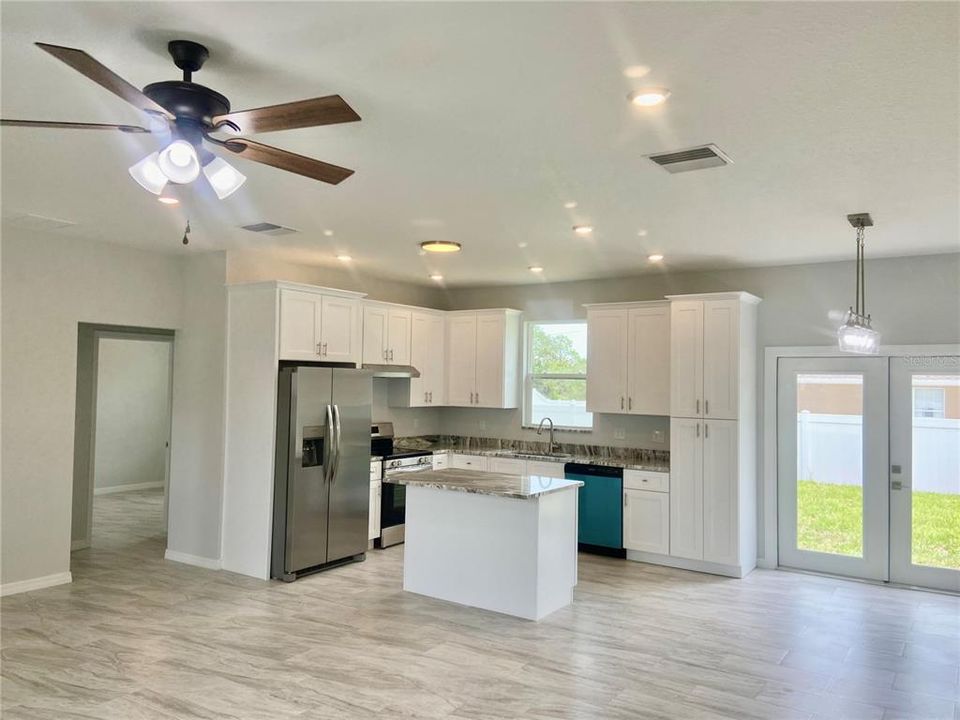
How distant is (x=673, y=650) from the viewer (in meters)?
4.29

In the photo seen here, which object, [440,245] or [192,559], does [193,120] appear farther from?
[192,559]

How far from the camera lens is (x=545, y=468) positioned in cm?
701

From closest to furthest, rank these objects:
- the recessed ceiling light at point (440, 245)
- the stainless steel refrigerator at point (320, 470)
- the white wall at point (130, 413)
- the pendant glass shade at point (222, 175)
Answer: the pendant glass shade at point (222, 175), the recessed ceiling light at point (440, 245), the stainless steel refrigerator at point (320, 470), the white wall at point (130, 413)

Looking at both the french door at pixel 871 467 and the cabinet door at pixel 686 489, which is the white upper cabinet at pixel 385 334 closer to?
the cabinet door at pixel 686 489

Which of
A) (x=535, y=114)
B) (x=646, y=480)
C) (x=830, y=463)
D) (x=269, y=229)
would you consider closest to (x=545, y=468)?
(x=646, y=480)

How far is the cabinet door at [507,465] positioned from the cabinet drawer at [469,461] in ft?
0.29

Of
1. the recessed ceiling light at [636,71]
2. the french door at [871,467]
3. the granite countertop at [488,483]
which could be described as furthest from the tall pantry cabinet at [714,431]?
the recessed ceiling light at [636,71]

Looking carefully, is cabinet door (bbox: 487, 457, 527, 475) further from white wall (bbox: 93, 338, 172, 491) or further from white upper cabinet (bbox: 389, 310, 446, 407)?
white wall (bbox: 93, 338, 172, 491)

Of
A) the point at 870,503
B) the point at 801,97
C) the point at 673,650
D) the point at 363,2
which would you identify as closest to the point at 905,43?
the point at 801,97

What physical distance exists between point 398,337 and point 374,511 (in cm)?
185

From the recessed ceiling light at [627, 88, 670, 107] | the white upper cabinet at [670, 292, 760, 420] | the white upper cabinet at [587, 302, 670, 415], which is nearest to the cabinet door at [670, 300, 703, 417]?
the white upper cabinet at [670, 292, 760, 420]

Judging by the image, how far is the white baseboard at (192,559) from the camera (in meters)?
6.04

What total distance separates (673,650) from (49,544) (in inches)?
189

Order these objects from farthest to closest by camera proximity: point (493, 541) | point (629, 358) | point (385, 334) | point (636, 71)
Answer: point (385, 334) < point (629, 358) < point (493, 541) < point (636, 71)
